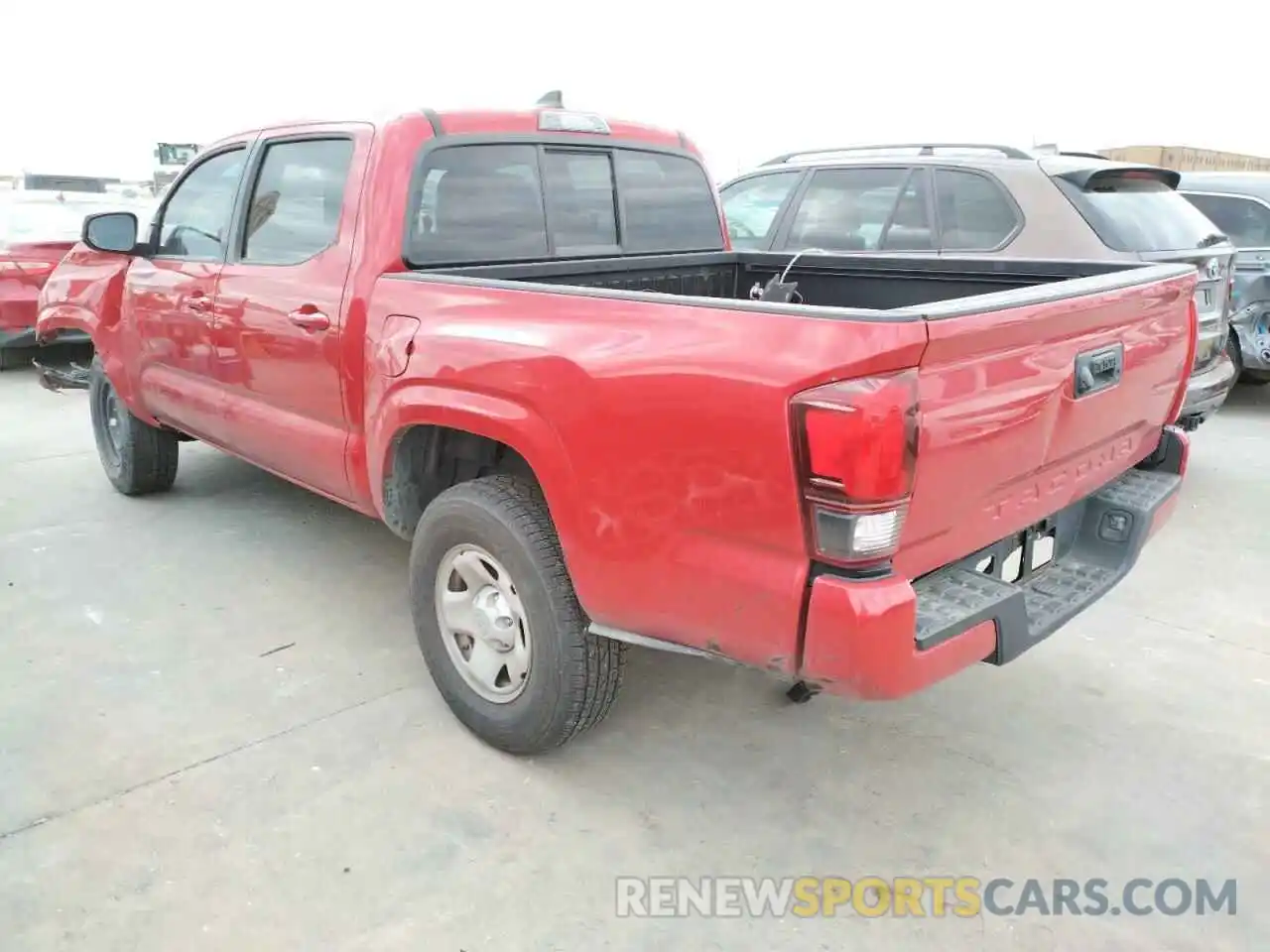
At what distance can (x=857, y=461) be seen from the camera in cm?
190

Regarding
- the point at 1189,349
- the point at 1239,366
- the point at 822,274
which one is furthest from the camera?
the point at 1239,366

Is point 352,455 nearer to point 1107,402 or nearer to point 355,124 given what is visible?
point 355,124

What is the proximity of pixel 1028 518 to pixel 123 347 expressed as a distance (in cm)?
436

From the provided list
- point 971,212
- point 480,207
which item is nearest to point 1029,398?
point 480,207

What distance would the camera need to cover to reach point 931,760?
2.96 metres

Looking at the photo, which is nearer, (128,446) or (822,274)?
(822,274)

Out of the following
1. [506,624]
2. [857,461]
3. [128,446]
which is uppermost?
[857,461]

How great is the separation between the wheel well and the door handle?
567 mm

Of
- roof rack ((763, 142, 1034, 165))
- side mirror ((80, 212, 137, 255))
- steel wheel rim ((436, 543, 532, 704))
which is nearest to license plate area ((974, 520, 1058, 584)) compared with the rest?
steel wheel rim ((436, 543, 532, 704))

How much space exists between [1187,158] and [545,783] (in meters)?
20.7

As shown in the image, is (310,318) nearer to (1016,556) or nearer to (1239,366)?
(1016,556)

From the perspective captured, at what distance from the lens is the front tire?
2645 millimetres

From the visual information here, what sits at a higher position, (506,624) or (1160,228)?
(1160,228)

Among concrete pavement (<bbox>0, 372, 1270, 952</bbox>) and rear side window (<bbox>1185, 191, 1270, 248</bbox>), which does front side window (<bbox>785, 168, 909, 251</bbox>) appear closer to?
concrete pavement (<bbox>0, 372, 1270, 952</bbox>)
